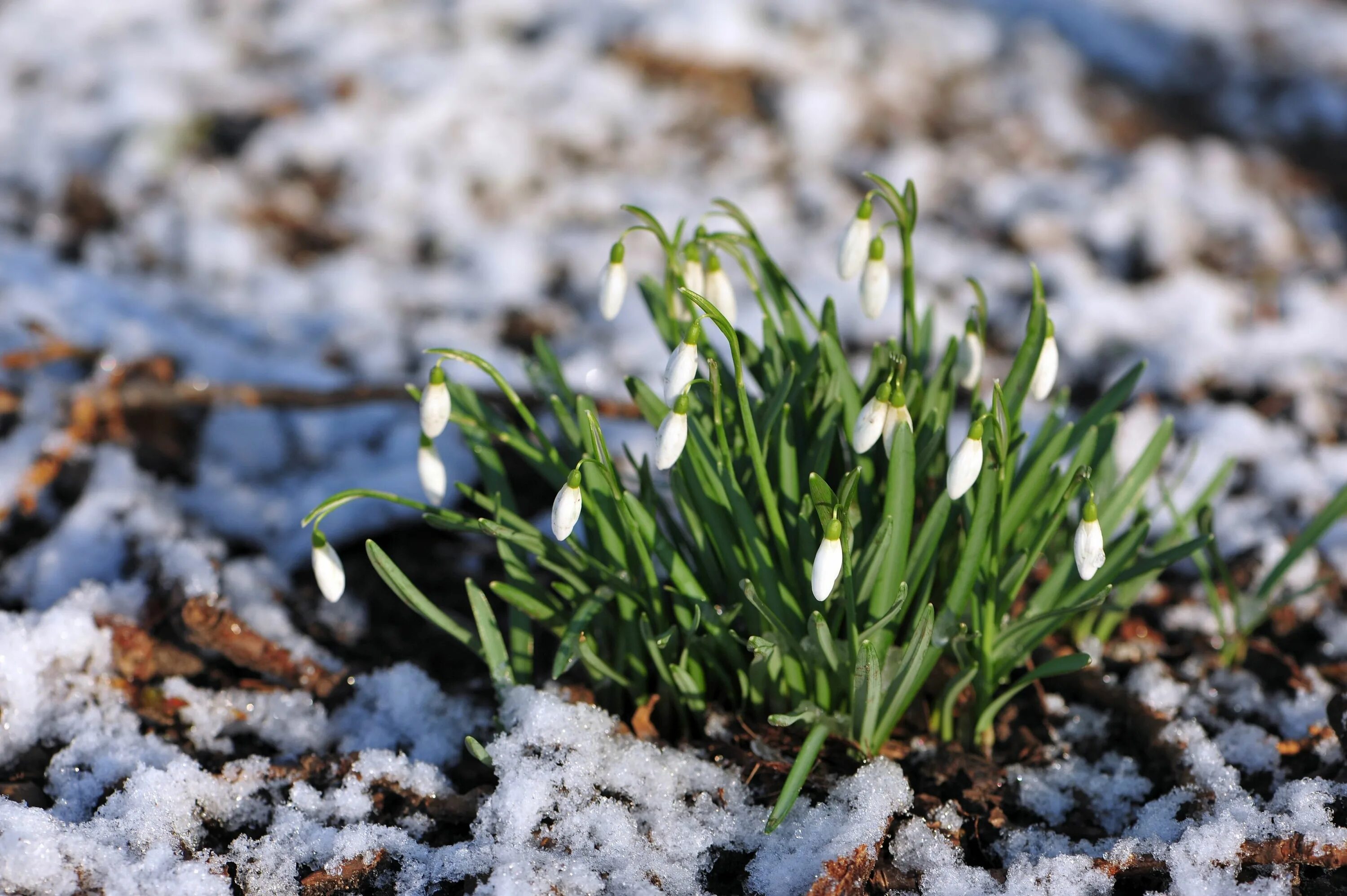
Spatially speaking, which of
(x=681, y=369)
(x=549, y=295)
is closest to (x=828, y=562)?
(x=681, y=369)

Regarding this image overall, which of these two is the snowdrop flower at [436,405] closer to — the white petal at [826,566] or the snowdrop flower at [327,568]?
the snowdrop flower at [327,568]

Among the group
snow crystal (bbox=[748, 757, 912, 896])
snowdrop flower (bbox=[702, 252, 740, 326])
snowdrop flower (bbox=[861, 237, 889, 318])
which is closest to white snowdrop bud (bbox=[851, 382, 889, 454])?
snowdrop flower (bbox=[861, 237, 889, 318])

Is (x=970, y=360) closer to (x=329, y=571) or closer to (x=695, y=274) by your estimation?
(x=695, y=274)

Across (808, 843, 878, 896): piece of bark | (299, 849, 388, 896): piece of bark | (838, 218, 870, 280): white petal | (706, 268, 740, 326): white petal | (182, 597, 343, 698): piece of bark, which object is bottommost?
(299, 849, 388, 896): piece of bark

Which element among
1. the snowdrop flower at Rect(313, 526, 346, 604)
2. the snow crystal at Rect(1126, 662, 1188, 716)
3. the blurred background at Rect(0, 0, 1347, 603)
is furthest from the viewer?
the blurred background at Rect(0, 0, 1347, 603)

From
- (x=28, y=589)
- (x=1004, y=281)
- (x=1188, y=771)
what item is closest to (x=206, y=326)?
(x=28, y=589)

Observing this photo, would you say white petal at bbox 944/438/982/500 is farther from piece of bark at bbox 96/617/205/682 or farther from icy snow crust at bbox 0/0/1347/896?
piece of bark at bbox 96/617/205/682

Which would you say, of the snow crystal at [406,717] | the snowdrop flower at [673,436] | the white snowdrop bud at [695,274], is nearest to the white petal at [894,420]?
the snowdrop flower at [673,436]
